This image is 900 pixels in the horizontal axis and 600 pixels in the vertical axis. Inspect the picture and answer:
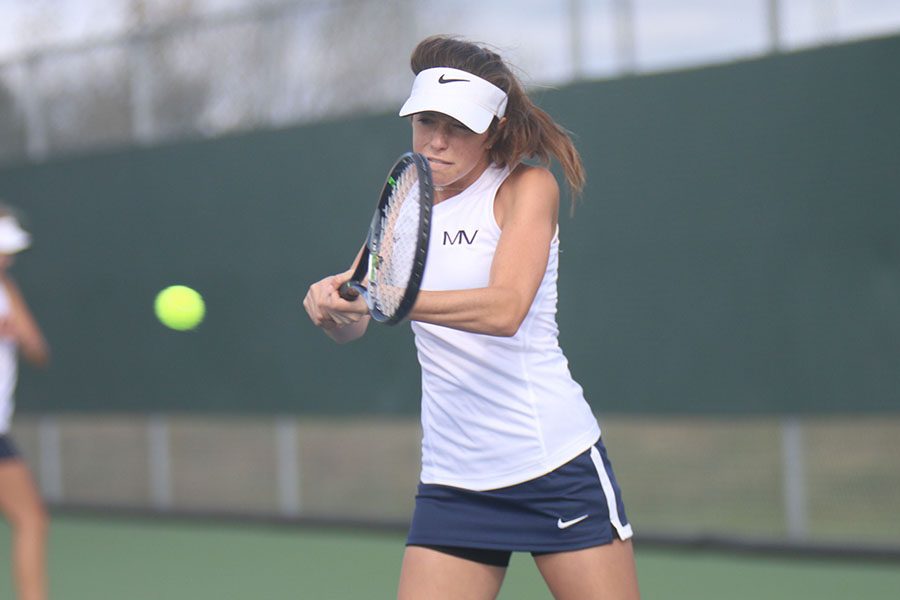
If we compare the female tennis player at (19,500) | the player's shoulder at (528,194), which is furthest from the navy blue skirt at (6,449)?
the player's shoulder at (528,194)

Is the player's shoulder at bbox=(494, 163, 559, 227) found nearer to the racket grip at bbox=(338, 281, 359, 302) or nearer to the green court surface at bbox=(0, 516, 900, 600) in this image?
the racket grip at bbox=(338, 281, 359, 302)

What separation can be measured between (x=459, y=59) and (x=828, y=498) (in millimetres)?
6656

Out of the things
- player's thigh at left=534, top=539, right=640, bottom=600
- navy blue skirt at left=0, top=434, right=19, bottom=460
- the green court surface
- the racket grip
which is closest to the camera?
the racket grip

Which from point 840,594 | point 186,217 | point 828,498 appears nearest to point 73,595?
point 186,217

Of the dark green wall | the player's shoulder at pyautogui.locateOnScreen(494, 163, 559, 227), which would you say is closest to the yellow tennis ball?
the player's shoulder at pyautogui.locateOnScreen(494, 163, 559, 227)

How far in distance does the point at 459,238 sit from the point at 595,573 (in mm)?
707

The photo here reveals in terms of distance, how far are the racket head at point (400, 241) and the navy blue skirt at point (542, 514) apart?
0.48 metres

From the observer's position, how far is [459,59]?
2824mm

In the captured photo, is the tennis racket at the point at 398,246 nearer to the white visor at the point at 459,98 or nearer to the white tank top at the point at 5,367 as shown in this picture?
the white visor at the point at 459,98

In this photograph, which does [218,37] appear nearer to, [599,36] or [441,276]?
[599,36]

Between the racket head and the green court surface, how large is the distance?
125 inches

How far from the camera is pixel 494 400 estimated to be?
2.79 m

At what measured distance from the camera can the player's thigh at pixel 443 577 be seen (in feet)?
9.12

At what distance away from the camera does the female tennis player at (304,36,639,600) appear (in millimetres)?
2729
